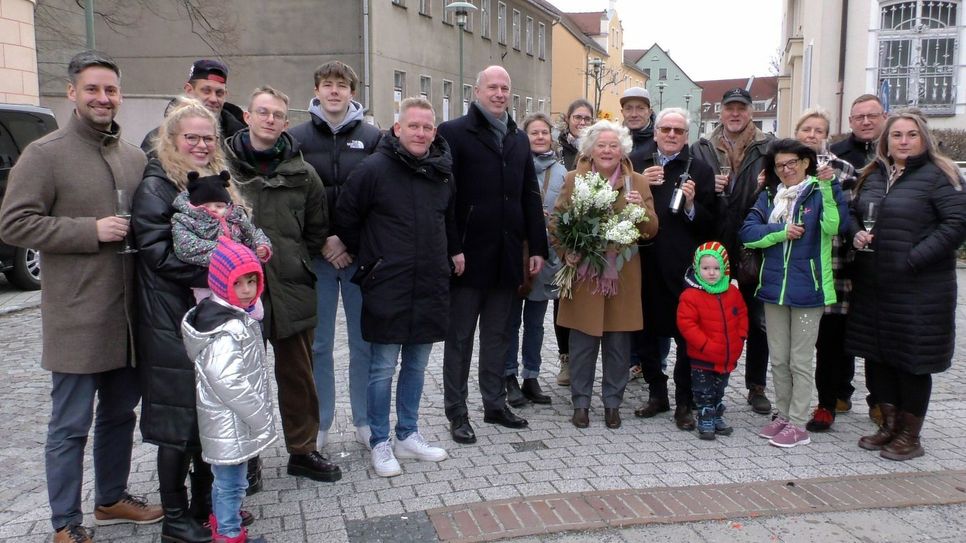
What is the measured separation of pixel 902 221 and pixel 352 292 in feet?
11.3

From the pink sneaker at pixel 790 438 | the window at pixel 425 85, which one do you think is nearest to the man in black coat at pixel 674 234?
the pink sneaker at pixel 790 438

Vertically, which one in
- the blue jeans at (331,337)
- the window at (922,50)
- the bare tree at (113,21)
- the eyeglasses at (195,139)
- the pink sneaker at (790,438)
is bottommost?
the pink sneaker at (790,438)

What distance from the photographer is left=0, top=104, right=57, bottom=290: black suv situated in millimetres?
10352

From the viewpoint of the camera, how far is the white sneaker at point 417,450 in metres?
4.94

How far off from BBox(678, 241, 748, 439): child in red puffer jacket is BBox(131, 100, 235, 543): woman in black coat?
3.17 metres

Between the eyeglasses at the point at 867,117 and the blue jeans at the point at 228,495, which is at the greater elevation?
the eyeglasses at the point at 867,117

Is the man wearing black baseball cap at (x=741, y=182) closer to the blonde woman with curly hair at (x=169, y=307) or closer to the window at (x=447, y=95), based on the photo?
the blonde woman with curly hair at (x=169, y=307)

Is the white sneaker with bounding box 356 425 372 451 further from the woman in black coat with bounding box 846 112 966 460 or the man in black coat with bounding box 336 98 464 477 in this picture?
the woman in black coat with bounding box 846 112 966 460

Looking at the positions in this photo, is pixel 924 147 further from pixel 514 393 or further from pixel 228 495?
pixel 228 495

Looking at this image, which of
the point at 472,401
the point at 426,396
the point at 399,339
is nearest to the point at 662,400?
A: the point at 472,401

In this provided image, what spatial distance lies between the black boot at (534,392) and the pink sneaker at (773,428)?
1622mm

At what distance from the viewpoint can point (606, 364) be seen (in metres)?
5.73

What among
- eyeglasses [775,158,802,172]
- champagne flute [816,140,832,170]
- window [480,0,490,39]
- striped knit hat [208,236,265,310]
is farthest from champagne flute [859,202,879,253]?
window [480,0,490,39]

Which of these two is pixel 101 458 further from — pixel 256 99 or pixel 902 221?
pixel 902 221
